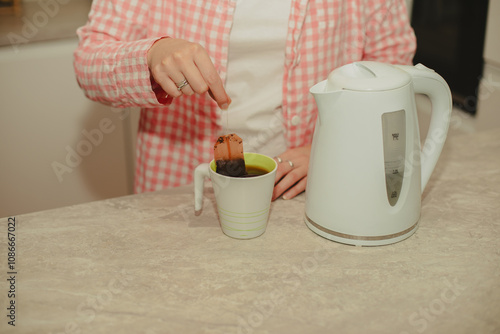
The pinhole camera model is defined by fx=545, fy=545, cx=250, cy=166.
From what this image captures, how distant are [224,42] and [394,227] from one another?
0.46m

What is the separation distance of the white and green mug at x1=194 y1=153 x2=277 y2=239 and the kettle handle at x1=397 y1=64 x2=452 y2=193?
22 cm

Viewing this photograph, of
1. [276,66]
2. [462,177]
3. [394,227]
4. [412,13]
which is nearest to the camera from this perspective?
[394,227]

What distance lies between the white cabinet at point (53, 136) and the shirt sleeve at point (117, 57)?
61 cm

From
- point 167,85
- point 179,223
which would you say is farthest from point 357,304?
point 167,85

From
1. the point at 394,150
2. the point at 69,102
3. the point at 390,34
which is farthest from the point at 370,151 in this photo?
the point at 69,102

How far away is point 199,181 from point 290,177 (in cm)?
18

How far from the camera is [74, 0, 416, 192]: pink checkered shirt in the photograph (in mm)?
917

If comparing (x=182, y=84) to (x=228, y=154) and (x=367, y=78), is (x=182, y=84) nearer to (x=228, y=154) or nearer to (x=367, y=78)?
(x=228, y=154)

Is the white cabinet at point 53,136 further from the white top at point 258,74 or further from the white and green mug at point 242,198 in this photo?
the white and green mug at point 242,198

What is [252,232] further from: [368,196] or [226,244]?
[368,196]

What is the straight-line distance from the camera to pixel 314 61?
105cm

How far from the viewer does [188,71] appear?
2.45ft

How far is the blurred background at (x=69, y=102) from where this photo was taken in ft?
5.02

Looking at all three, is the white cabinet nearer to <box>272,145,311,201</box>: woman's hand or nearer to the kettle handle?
<box>272,145,311,201</box>: woman's hand
